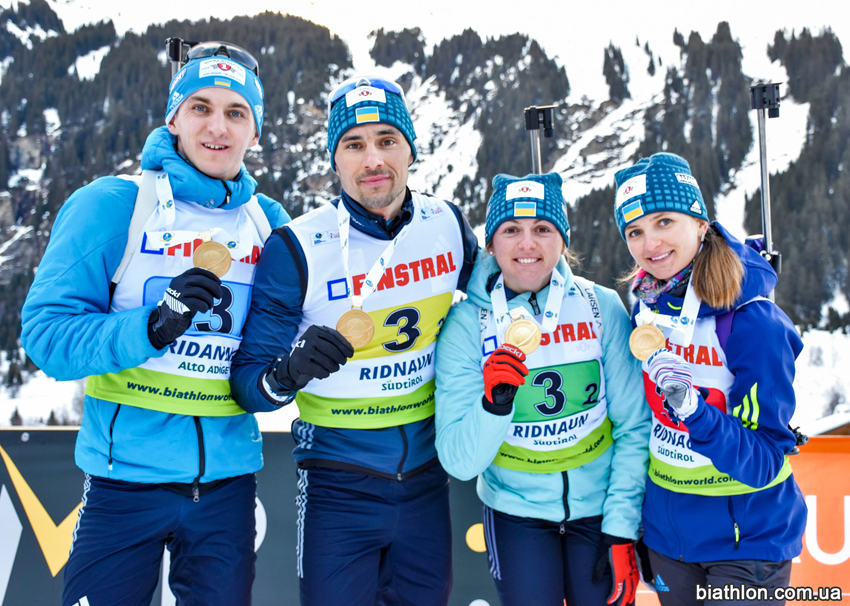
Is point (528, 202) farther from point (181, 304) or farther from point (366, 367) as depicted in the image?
point (181, 304)

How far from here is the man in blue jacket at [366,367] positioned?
93.4 inches

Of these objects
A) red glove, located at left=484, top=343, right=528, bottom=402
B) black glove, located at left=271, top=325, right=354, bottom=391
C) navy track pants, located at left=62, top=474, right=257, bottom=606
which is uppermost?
black glove, located at left=271, top=325, right=354, bottom=391

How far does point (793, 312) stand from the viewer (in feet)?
195

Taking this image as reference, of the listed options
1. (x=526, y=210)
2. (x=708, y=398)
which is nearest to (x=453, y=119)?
(x=526, y=210)

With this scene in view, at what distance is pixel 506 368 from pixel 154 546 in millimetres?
1497

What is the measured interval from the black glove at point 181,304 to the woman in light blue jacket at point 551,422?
984 mm

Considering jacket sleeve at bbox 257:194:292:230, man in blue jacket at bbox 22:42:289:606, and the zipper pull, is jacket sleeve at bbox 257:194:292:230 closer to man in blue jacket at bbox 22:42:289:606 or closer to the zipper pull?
man in blue jacket at bbox 22:42:289:606

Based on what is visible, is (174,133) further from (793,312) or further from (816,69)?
(816,69)

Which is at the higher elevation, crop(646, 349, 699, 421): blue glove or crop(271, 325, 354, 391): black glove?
crop(271, 325, 354, 391): black glove

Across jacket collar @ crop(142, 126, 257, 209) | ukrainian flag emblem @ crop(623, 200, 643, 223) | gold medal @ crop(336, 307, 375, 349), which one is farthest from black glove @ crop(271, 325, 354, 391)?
ukrainian flag emblem @ crop(623, 200, 643, 223)

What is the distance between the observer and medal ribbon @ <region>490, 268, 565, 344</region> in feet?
7.78

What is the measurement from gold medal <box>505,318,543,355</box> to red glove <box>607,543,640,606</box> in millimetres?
887

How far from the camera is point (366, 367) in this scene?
246cm

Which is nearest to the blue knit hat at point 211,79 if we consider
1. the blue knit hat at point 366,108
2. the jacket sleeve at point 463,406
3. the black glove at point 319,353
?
the blue knit hat at point 366,108
